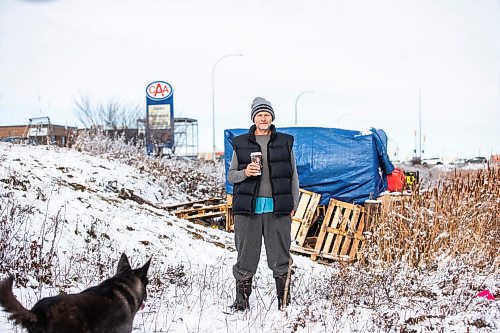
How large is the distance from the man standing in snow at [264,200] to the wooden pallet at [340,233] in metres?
4.45

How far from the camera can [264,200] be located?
493cm

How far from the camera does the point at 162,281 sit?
5.99 metres

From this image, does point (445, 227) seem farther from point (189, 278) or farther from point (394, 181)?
point (394, 181)

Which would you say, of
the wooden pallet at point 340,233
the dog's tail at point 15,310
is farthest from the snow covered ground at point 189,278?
the dog's tail at point 15,310

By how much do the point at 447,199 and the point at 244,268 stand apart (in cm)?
393

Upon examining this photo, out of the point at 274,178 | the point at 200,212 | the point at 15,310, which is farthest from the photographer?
the point at 200,212

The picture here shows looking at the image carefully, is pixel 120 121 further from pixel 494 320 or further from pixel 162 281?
pixel 494 320

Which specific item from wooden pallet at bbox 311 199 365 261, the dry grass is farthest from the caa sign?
the dry grass

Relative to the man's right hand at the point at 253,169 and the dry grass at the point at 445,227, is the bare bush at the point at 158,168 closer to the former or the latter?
the dry grass at the point at 445,227

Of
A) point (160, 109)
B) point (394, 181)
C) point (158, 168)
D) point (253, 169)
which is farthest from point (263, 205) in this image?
point (160, 109)

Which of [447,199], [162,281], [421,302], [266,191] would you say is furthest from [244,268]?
[447,199]

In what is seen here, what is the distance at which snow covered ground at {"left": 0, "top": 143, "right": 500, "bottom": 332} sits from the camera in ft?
15.5

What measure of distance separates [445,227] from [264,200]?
3.43 meters

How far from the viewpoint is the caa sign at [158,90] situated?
2411 centimetres
